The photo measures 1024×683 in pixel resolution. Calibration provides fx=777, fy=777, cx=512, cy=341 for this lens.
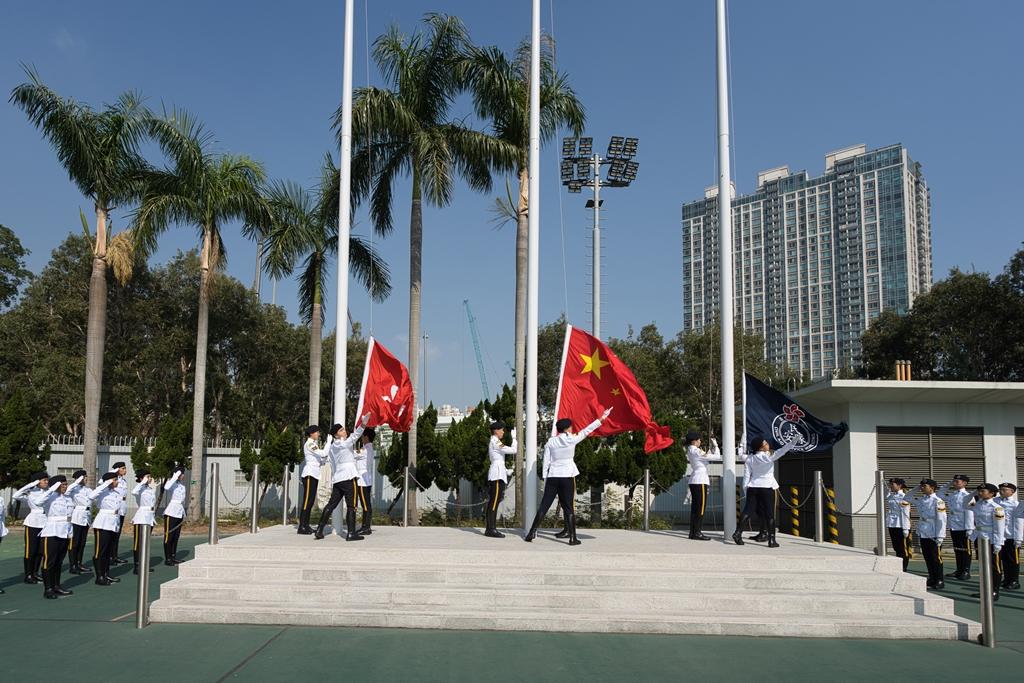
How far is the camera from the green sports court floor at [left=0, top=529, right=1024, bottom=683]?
259 inches

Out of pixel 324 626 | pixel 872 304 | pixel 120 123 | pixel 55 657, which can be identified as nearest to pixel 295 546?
pixel 324 626

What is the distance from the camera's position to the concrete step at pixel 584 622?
828cm

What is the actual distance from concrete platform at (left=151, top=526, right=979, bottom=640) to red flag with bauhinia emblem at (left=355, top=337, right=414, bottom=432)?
201 cm

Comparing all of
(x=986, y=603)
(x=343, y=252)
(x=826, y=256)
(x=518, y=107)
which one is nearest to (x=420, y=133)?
(x=518, y=107)

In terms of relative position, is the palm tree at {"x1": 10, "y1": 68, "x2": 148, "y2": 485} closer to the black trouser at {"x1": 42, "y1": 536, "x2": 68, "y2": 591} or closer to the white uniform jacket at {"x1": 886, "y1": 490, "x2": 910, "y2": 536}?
the black trouser at {"x1": 42, "y1": 536, "x2": 68, "y2": 591}

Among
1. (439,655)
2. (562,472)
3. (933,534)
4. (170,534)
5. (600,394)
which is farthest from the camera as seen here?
(170,534)

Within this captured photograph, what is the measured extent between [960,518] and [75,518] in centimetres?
1395

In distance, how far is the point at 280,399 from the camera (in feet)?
126

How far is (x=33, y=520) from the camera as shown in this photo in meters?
10.8

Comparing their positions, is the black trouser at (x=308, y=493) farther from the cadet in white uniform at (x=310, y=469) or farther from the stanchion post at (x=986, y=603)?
Answer: the stanchion post at (x=986, y=603)

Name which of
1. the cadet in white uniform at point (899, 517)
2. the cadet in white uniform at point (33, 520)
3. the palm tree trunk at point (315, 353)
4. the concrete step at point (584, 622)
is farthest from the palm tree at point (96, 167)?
A: the cadet in white uniform at point (899, 517)

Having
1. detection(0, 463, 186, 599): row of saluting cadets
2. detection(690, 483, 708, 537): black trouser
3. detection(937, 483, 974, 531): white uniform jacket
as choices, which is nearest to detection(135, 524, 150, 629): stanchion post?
detection(0, 463, 186, 599): row of saluting cadets

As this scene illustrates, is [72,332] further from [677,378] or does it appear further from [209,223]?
[677,378]

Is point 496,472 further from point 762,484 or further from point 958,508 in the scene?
point 958,508
